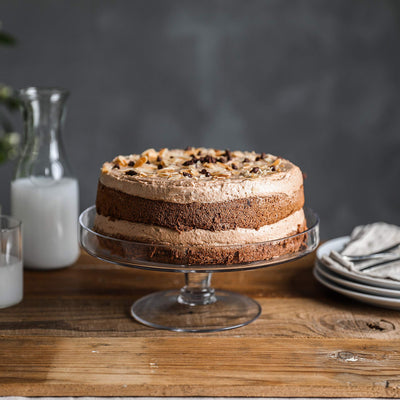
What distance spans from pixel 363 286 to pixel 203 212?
1.67 ft

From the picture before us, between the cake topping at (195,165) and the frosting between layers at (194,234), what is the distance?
0.40 feet

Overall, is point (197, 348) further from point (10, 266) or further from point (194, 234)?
point (10, 266)

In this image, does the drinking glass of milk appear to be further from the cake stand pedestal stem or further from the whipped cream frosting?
the cake stand pedestal stem

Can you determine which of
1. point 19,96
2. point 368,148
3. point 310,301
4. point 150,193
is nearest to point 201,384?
point 150,193

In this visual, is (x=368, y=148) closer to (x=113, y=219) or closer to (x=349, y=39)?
(x=349, y=39)

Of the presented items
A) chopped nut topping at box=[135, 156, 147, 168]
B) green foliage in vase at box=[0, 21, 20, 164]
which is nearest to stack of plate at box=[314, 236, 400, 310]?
chopped nut topping at box=[135, 156, 147, 168]

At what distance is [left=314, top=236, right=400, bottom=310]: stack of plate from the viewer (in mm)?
1573

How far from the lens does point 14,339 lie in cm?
145

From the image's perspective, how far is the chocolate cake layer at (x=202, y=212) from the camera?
4.54 feet

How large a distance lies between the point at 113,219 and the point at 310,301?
1.97 feet

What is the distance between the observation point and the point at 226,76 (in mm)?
3625

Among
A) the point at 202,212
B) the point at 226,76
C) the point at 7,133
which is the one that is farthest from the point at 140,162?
the point at 226,76

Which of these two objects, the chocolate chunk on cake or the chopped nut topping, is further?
the chopped nut topping

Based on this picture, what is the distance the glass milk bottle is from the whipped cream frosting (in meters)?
0.38
